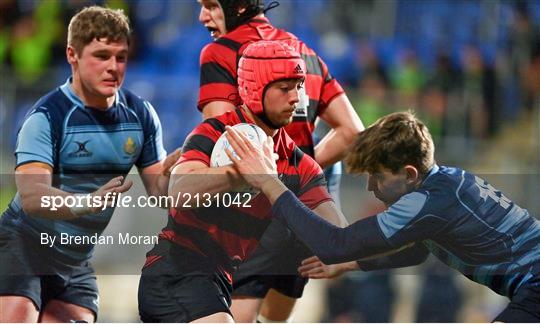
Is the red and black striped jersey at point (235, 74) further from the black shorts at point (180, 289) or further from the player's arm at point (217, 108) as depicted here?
the black shorts at point (180, 289)

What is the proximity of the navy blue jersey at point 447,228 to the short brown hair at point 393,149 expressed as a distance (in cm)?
8

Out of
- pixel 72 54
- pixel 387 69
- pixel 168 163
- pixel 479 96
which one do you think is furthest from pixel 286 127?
pixel 387 69

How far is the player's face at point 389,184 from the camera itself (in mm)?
4477

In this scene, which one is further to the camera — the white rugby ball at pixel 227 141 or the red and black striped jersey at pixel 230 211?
the red and black striped jersey at pixel 230 211

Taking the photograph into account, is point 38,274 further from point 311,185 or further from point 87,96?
point 311,185

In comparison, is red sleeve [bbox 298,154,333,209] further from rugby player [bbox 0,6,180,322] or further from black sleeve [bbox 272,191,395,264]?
rugby player [bbox 0,6,180,322]

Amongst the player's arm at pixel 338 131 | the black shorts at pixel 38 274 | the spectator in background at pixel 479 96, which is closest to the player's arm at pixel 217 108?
the player's arm at pixel 338 131

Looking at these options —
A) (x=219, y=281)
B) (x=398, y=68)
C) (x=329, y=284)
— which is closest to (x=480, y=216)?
(x=219, y=281)

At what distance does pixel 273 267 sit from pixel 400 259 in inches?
31.9

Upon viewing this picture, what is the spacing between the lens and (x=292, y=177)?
468 centimetres

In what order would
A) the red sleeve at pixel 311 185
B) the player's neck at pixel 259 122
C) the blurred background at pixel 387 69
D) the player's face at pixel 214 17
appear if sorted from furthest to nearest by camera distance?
the blurred background at pixel 387 69
the player's face at pixel 214 17
the red sleeve at pixel 311 185
the player's neck at pixel 259 122

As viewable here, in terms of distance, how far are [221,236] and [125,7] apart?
731 centimetres

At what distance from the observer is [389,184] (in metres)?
4.50

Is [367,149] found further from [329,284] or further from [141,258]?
[329,284]
